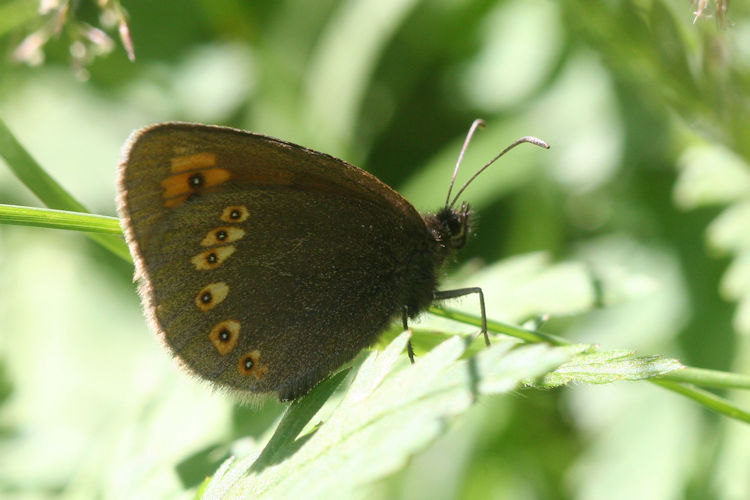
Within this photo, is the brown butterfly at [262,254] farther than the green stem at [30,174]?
Yes

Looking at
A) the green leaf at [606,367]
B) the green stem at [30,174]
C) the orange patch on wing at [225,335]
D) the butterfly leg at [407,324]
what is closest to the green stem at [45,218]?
the green stem at [30,174]

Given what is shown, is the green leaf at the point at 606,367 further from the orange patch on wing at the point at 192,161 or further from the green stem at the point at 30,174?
the green stem at the point at 30,174

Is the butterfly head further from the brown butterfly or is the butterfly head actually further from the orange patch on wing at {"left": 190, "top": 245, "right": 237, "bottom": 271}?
the orange patch on wing at {"left": 190, "top": 245, "right": 237, "bottom": 271}

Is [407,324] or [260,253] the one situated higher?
[260,253]

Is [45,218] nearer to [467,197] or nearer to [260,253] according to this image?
[260,253]

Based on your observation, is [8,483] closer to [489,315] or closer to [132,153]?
A: [132,153]

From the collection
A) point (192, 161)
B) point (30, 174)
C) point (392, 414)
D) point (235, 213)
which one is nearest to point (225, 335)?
point (235, 213)
